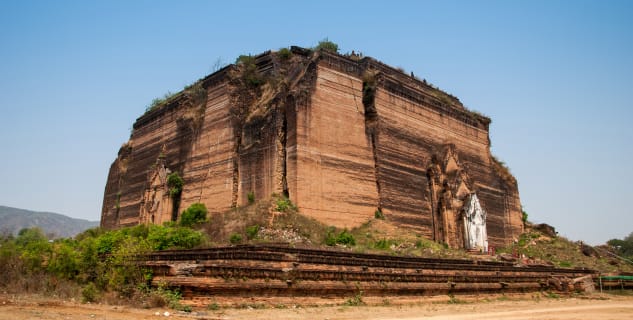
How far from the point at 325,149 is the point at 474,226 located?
10.7 metres

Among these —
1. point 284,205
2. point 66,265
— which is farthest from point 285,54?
point 66,265

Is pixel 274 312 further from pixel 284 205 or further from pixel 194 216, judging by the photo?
pixel 194 216

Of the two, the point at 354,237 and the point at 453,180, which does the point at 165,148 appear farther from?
the point at 453,180

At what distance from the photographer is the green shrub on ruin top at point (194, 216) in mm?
22359

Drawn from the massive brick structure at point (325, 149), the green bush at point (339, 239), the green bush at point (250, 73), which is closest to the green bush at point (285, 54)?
the massive brick structure at point (325, 149)

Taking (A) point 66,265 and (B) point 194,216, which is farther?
(B) point 194,216

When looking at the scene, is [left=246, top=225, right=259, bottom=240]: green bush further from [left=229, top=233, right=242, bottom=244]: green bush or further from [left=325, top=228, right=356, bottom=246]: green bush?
[left=325, top=228, right=356, bottom=246]: green bush

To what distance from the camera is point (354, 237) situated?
20766 mm

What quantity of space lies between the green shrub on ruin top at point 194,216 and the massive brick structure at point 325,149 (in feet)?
3.10

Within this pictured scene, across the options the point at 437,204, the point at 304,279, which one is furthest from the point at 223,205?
the point at 304,279

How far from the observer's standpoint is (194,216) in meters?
22.5

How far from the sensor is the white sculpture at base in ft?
89.9

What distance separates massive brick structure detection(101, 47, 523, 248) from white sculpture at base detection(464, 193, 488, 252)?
0.23ft

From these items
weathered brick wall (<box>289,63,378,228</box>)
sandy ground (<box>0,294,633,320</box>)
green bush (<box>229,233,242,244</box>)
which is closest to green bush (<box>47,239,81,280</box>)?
sandy ground (<box>0,294,633,320</box>)
